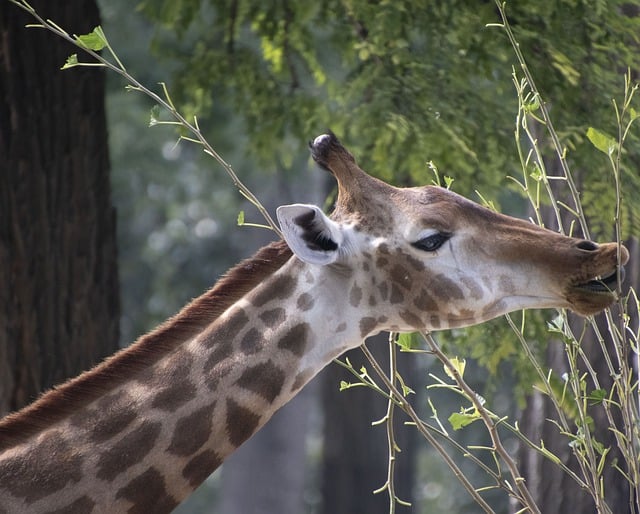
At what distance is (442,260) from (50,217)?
3.04m

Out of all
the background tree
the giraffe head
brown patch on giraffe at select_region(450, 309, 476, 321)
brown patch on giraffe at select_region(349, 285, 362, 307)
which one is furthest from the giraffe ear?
the background tree

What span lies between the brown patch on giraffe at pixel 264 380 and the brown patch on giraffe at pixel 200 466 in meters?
0.26

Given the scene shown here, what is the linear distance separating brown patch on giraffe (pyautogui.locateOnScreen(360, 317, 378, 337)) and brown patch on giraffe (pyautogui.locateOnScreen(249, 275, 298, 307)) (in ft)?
0.90

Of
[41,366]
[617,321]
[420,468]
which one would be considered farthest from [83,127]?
[420,468]

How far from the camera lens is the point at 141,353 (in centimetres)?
443

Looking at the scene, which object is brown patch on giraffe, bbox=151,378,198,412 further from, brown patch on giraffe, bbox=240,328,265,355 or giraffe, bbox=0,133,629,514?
brown patch on giraffe, bbox=240,328,265,355

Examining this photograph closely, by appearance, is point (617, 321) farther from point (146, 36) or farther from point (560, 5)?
point (146, 36)

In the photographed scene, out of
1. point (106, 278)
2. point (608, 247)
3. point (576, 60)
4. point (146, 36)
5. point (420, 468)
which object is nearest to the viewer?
point (608, 247)

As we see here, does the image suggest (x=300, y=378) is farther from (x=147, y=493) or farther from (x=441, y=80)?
(x=441, y=80)

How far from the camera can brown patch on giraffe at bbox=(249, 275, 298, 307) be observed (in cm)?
451

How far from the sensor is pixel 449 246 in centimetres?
452

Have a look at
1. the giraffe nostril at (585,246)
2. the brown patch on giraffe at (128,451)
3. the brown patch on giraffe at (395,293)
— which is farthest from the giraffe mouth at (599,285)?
the brown patch on giraffe at (128,451)

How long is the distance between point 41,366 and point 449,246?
3.00 m

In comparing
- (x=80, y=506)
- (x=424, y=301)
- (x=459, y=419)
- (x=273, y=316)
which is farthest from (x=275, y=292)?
(x=80, y=506)
